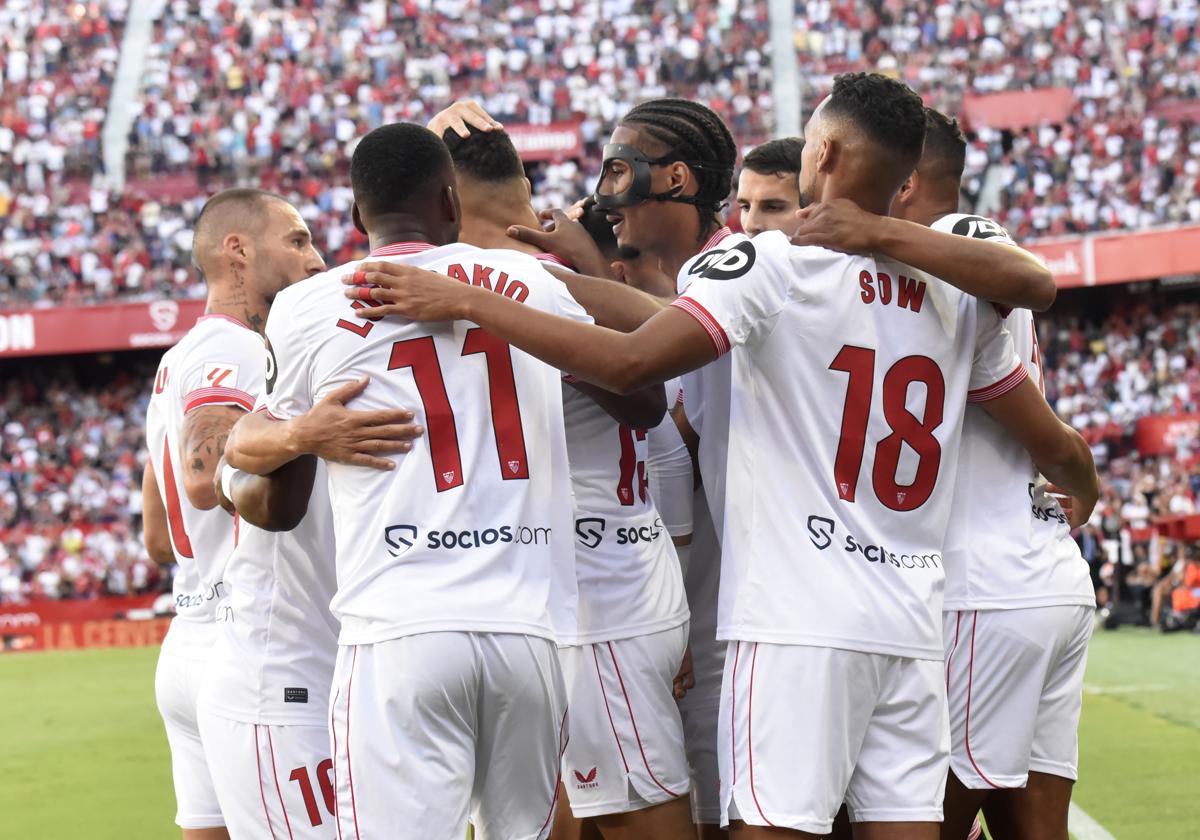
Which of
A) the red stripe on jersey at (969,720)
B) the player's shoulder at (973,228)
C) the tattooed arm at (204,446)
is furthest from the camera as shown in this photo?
the tattooed arm at (204,446)

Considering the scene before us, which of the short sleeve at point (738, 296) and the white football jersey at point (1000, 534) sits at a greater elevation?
the short sleeve at point (738, 296)

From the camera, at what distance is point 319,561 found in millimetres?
4352

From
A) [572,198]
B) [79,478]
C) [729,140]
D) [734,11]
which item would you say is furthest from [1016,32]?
[729,140]

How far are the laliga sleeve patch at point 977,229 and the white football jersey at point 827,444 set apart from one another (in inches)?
13.0

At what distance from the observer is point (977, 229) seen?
396cm

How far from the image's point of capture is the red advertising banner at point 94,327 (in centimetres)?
3116

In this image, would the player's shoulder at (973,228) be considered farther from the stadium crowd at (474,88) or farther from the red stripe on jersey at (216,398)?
the stadium crowd at (474,88)

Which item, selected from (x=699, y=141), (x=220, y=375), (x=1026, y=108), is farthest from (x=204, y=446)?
(x=1026, y=108)

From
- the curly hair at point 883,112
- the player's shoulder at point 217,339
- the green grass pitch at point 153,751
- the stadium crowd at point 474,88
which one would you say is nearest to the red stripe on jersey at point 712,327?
the curly hair at point 883,112

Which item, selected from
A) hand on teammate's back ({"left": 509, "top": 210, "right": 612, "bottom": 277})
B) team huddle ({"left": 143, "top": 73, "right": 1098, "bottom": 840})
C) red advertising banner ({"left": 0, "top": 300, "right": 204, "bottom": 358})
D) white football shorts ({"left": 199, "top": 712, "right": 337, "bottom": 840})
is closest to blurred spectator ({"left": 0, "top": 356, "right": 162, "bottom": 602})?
red advertising banner ({"left": 0, "top": 300, "right": 204, "bottom": 358})

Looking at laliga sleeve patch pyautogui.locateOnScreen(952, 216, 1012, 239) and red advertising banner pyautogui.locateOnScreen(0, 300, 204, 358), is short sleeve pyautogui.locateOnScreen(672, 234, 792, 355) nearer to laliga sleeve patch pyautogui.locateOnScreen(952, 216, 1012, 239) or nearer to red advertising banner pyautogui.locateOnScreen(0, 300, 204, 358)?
laliga sleeve patch pyautogui.locateOnScreen(952, 216, 1012, 239)

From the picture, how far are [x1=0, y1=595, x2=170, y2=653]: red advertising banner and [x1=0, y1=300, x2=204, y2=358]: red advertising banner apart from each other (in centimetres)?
777

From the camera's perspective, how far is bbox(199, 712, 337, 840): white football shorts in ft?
13.5

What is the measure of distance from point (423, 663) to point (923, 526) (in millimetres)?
1344
